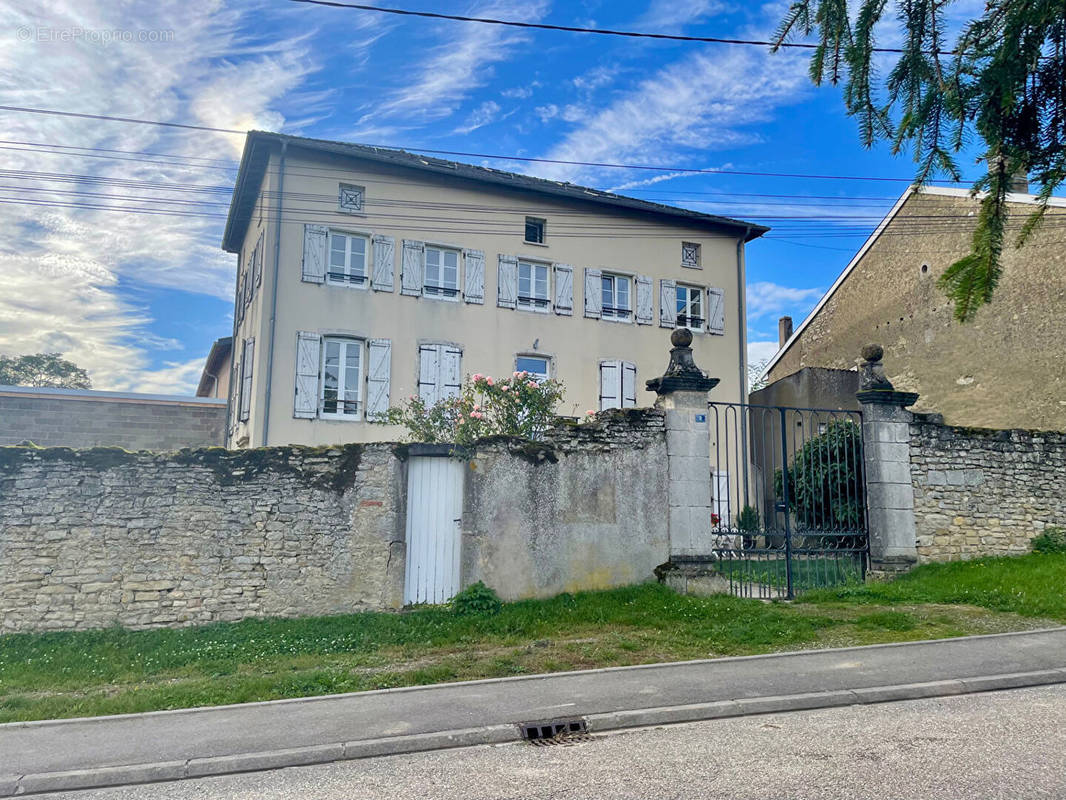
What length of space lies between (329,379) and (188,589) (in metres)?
9.02

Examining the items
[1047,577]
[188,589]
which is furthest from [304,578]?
[1047,577]

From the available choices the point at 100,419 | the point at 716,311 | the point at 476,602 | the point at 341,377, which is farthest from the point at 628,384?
the point at 100,419

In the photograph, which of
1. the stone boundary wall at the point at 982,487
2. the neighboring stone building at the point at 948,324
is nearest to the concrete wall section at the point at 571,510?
the stone boundary wall at the point at 982,487

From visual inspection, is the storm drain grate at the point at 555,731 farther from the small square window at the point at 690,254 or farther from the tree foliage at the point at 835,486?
the small square window at the point at 690,254

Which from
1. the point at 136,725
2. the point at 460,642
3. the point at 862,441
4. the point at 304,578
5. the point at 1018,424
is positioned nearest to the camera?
the point at 136,725

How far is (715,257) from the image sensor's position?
22375 mm

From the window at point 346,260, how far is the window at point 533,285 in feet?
13.3

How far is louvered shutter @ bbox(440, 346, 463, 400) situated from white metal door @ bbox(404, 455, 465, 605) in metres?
8.78

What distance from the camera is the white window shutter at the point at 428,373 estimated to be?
18203mm

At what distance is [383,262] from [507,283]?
320 centimetres

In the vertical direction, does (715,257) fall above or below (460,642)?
above

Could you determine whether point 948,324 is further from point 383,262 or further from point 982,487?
point 383,262

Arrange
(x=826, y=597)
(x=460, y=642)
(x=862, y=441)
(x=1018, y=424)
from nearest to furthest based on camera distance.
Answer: (x=460, y=642) < (x=826, y=597) < (x=862, y=441) < (x=1018, y=424)

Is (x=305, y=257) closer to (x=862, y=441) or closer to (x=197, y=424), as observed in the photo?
(x=197, y=424)
